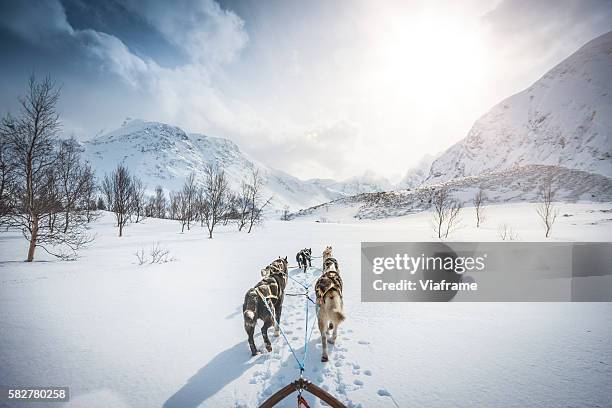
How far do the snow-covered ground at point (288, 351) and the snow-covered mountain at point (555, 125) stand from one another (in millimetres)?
140435

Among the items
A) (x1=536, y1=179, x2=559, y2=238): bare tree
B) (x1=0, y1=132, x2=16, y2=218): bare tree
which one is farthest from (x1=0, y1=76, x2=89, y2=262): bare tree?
(x1=536, y1=179, x2=559, y2=238): bare tree

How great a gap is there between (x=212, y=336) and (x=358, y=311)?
3.90m

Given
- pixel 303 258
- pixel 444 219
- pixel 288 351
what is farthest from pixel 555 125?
pixel 288 351

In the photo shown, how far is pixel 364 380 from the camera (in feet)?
12.3

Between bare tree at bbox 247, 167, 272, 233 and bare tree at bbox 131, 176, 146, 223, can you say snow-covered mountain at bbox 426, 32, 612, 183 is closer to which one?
bare tree at bbox 247, 167, 272, 233

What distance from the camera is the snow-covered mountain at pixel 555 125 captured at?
11544 centimetres

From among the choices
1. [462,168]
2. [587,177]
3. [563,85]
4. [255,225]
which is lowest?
[255,225]

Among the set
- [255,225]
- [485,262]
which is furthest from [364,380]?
[255,225]

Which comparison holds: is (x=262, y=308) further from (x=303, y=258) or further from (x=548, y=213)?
(x=548, y=213)

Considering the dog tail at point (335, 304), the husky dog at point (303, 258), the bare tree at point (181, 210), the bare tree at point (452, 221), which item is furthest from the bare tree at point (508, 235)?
the bare tree at point (181, 210)

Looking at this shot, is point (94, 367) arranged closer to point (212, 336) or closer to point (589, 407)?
point (212, 336)

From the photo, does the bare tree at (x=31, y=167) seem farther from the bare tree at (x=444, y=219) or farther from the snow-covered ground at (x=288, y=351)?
the bare tree at (x=444, y=219)

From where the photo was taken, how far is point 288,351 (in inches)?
180

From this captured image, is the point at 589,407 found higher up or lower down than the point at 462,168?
lower down
